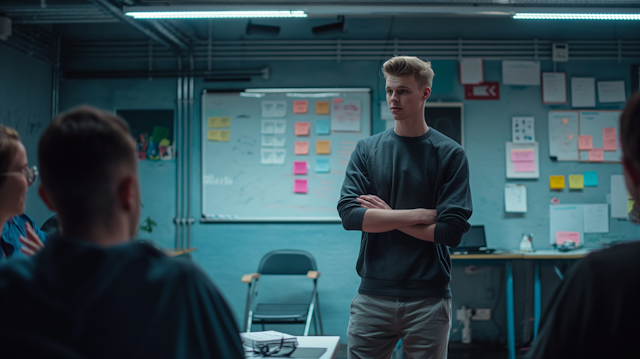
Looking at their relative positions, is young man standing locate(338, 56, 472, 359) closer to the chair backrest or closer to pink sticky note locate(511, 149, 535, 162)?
the chair backrest

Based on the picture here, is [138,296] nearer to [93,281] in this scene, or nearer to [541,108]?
[93,281]

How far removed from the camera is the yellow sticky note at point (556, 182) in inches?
164

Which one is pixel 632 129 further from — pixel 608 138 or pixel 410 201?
pixel 608 138

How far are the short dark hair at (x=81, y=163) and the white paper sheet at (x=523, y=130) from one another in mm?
4064

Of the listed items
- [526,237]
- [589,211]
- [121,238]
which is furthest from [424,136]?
[589,211]

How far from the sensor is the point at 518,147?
4.20 metres

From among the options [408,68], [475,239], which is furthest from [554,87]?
[408,68]

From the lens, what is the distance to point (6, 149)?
1.21 meters

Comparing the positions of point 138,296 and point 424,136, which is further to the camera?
point 424,136

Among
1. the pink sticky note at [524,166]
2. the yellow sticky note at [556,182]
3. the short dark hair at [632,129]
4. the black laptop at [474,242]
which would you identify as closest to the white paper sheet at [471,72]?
the pink sticky note at [524,166]

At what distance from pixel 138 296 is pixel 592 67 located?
4728mm

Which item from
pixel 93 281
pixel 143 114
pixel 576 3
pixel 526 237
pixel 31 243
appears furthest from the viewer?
pixel 143 114

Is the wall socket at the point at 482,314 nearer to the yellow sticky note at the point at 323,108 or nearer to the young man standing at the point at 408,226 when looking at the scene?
the yellow sticky note at the point at 323,108

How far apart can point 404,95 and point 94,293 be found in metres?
1.33
